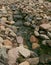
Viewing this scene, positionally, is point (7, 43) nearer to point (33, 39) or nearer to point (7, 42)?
point (7, 42)

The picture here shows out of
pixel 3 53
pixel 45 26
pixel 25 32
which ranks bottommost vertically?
pixel 25 32

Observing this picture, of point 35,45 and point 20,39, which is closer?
point 35,45

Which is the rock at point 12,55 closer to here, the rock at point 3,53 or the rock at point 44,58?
the rock at point 3,53

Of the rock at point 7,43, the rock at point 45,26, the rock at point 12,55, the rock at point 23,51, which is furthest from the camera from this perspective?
the rock at point 45,26

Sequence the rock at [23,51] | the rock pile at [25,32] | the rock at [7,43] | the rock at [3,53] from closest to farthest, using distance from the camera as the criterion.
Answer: the rock at [3,53], the rock pile at [25,32], the rock at [23,51], the rock at [7,43]

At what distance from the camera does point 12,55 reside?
15.8 ft

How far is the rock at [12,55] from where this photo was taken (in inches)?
182

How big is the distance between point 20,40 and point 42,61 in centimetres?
111

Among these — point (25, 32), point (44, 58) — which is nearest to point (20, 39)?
point (25, 32)

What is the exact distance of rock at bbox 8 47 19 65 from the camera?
4624 millimetres

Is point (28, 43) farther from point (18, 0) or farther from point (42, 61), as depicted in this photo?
point (18, 0)

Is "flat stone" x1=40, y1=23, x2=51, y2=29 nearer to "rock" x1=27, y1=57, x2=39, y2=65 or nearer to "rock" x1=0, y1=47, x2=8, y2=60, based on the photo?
"rock" x1=27, y1=57, x2=39, y2=65

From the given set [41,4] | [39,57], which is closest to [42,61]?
[39,57]

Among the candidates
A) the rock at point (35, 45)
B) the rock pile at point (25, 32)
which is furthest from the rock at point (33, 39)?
the rock at point (35, 45)
